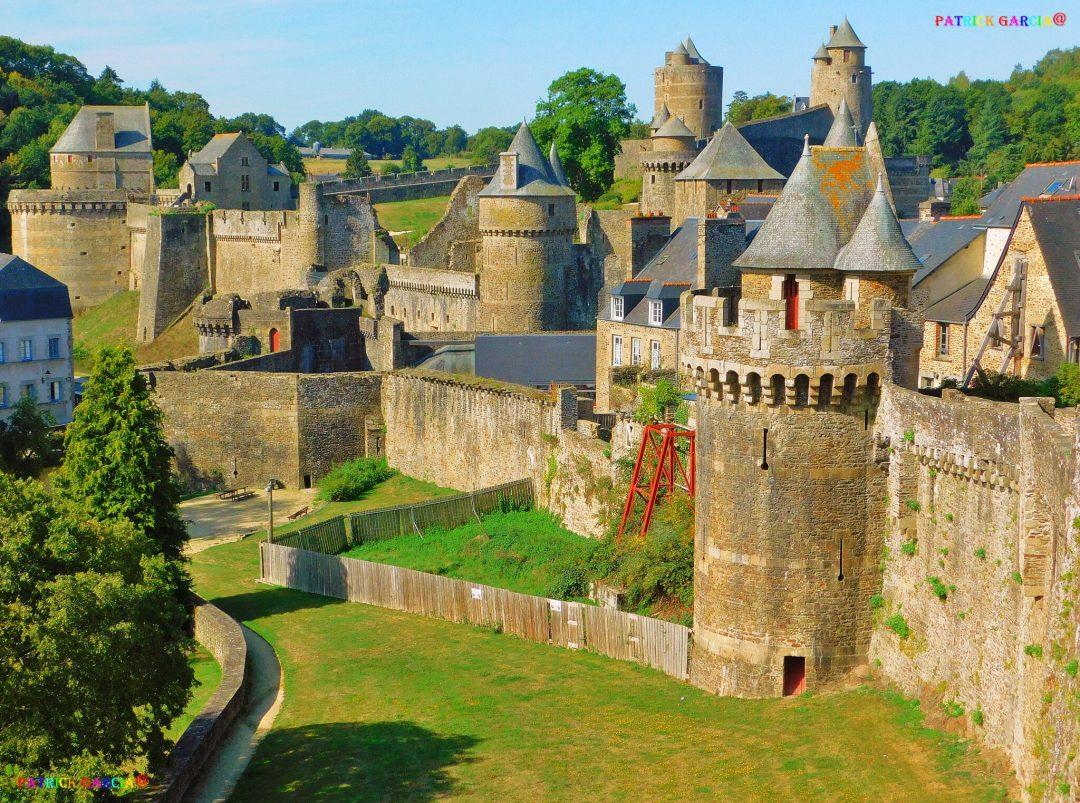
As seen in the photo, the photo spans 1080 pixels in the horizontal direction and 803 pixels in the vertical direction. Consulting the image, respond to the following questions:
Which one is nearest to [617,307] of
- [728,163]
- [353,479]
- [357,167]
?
[353,479]

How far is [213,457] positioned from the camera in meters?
48.8

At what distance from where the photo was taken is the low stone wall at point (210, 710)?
23.2 metres

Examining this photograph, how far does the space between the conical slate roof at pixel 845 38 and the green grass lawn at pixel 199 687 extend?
63.9 metres

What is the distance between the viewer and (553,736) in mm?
24344

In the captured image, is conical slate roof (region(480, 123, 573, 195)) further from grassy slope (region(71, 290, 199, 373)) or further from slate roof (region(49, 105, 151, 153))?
slate roof (region(49, 105, 151, 153))

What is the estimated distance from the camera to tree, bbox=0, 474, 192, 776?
2047cm

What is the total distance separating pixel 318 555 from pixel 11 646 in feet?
50.7

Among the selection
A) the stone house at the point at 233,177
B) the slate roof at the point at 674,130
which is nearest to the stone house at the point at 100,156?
the stone house at the point at 233,177

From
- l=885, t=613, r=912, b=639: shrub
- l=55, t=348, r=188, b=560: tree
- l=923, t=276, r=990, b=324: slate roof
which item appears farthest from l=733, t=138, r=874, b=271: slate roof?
l=55, t=348, r=188, b=560: tree

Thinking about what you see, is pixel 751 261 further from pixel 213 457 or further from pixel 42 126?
pixel 42 126

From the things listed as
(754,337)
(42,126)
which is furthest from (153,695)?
(42,126)

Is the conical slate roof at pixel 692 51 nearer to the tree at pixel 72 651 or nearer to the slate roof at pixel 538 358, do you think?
the slate roof at pixel 538 358

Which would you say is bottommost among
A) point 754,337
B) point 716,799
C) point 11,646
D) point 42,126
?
point 716,799

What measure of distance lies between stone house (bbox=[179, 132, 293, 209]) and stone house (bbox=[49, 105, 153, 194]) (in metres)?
7.37
